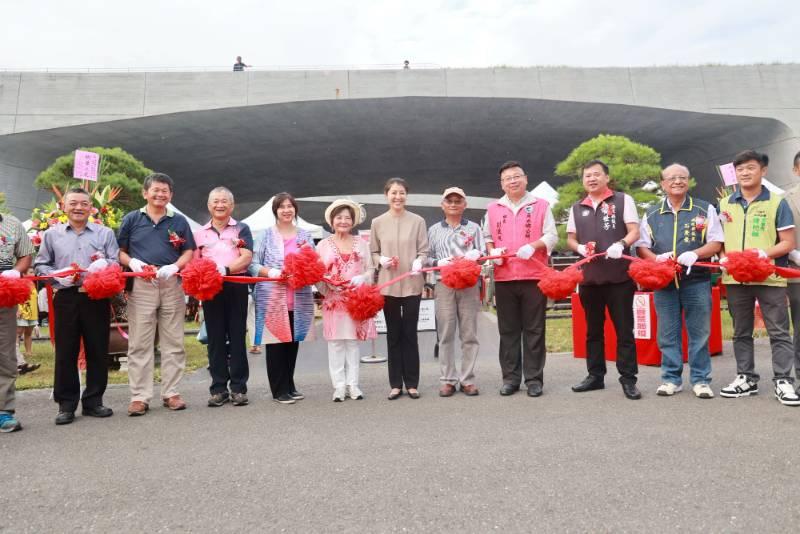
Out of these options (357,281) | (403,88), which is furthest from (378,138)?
(357,281)

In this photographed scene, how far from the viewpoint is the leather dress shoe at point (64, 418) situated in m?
4.18

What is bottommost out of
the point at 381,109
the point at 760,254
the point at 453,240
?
the point at 760,254

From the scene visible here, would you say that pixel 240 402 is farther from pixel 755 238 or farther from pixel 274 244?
pixel 755 238

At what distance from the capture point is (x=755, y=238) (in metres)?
4.36

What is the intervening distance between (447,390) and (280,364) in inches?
56.1

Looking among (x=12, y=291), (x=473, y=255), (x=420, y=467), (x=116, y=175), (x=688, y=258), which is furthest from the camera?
(x=116, y=175)

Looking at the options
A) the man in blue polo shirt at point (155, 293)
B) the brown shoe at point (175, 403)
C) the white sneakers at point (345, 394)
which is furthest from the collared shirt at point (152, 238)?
the white sneakers at point (345, 394)

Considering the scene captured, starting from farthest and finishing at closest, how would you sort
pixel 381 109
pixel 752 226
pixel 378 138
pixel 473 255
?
pixel 378 138, pixel 381 109, pixel 473 255, pixel 752 226

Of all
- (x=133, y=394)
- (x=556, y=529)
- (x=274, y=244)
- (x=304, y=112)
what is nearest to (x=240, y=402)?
(x=133, y=394)

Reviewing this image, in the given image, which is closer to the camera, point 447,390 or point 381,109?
point 447,390

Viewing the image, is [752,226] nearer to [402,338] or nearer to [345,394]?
[402,338]

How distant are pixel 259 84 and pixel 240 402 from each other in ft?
66.8

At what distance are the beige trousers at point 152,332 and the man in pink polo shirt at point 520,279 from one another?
105 inches

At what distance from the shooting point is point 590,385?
4.75 meters
